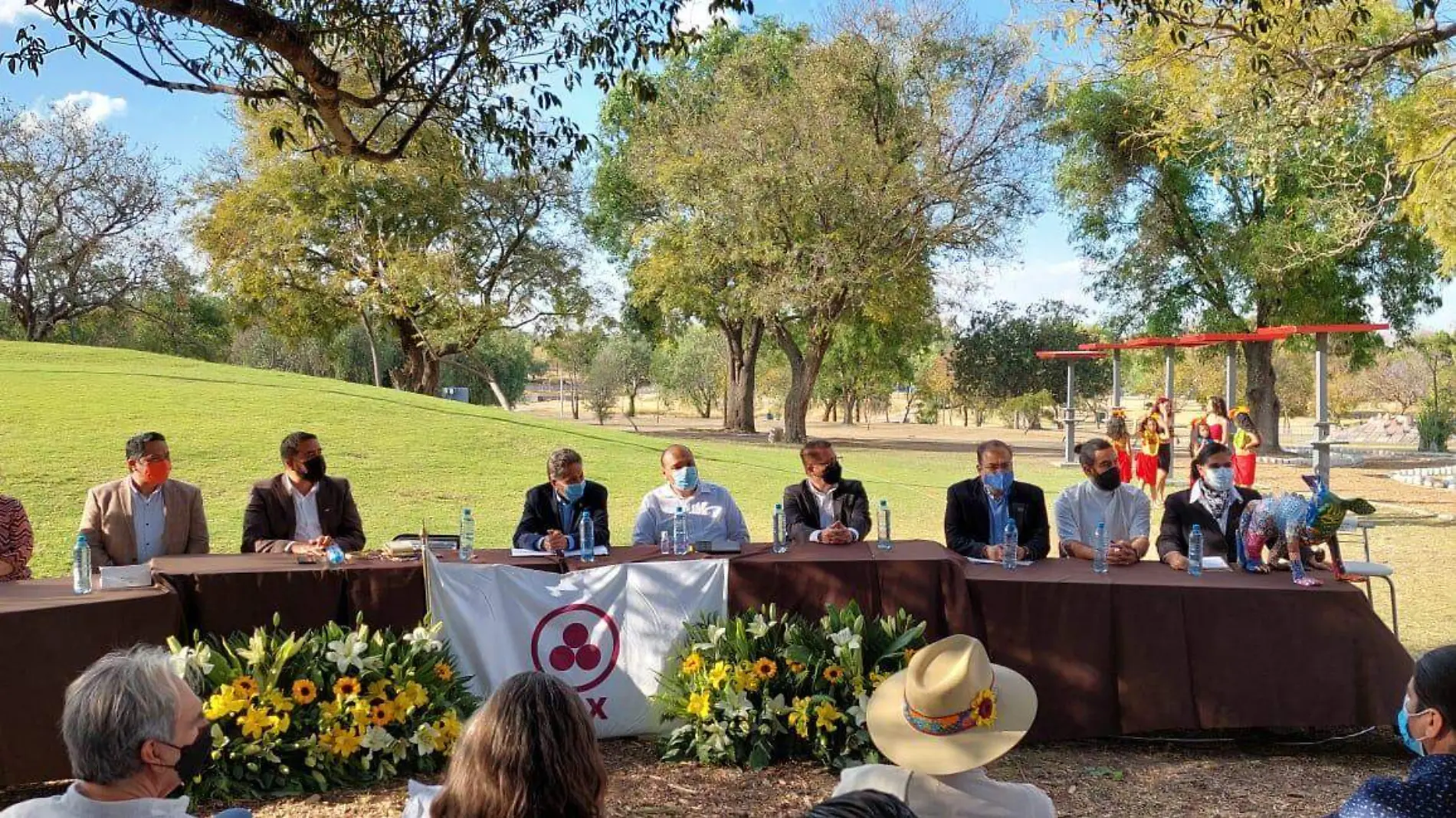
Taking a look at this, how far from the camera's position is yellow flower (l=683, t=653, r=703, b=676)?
223 inches

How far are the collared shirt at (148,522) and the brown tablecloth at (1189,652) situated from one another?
5122 millimetres

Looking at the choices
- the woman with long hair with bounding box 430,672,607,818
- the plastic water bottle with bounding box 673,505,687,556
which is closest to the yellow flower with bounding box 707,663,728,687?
the plastic water bottle with bounding box 673,505,687,556

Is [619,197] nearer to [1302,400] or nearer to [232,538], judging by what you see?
[232,538]

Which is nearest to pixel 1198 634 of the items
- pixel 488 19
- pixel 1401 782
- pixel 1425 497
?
pixel 1401 782

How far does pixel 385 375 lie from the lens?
54875mm

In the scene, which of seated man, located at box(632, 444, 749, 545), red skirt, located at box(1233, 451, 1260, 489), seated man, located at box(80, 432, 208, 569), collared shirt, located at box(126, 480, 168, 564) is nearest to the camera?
seated man, located at box(80, 432, 208, 569)

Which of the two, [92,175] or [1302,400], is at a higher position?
[92,175]

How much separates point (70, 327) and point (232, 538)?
36979 mm

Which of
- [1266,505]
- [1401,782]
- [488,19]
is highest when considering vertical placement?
[488,19]

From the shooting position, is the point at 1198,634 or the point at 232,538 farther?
the point at 232,538

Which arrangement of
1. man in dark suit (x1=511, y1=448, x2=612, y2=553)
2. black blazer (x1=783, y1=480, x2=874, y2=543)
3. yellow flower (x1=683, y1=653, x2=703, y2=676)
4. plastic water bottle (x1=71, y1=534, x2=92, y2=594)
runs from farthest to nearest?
black blazer (x1=783, y1=480, x2=874, y2=543) < man in dark suit (x1=511, y1=448, x2=612, y2=553) < yellow flower (x1=683, y1=653, x2=703, y2=676) < plastic water bottle (x1=71, y1=534, x2=92, y2=594)

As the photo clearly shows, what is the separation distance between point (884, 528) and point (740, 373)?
116 ft

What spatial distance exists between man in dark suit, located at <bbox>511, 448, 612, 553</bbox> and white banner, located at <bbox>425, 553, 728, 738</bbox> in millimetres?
1016

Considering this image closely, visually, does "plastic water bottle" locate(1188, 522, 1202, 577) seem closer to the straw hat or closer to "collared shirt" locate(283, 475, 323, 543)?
the straw hat
